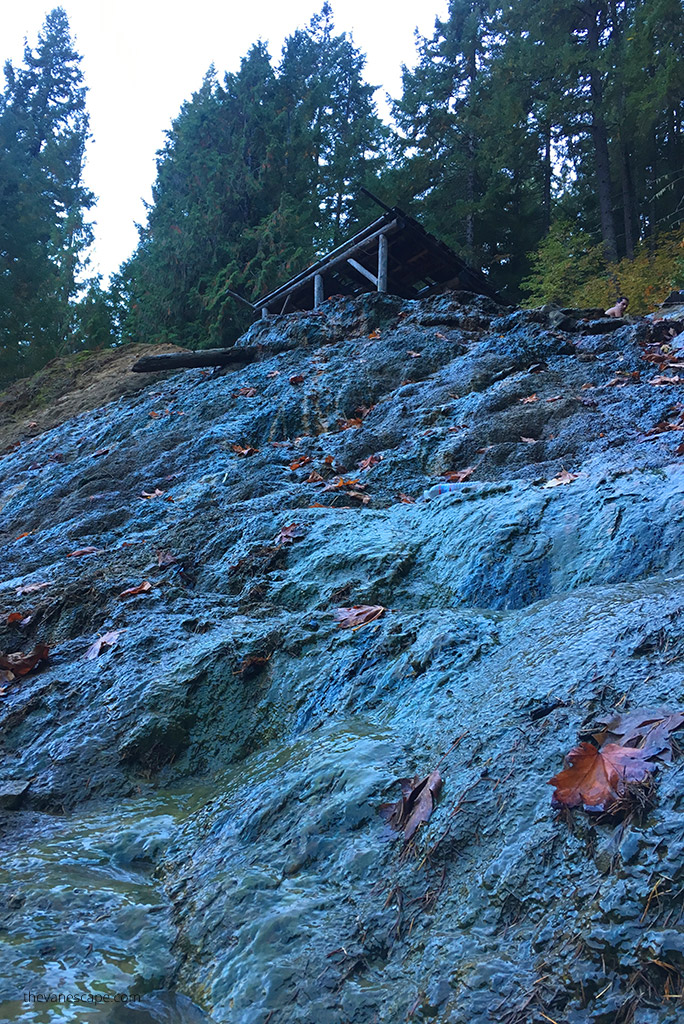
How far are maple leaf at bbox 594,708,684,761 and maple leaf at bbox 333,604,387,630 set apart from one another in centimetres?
142

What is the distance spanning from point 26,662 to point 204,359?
614 cm

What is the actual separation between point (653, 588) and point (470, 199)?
21925mm

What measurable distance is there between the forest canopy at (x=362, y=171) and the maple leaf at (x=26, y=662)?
13.2 m

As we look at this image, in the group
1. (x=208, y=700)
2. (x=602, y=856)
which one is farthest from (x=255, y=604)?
(x=602, y=856)

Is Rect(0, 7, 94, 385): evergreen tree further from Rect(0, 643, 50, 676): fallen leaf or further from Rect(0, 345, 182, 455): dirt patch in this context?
Rect(0, 643, 50, 676): fallen leaf

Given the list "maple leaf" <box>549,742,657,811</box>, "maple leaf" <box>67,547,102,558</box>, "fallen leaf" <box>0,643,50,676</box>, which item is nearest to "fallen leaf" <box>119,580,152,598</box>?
"fallen leaf" <box>0,643,50,676</box>

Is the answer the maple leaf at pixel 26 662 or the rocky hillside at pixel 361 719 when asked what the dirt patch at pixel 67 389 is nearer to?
the rocky hillside at pixel 361 719

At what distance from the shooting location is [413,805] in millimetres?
1879

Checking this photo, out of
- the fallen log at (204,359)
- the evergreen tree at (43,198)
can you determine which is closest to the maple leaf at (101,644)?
the fallen log at (204,359)

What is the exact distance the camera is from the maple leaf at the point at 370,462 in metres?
5.43

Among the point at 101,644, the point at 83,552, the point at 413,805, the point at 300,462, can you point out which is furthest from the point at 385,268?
the point at 413,805

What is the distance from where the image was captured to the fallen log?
8.99 meters

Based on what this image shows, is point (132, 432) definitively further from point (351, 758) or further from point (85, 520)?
point (351, 758)

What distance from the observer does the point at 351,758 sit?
2.18 metres
